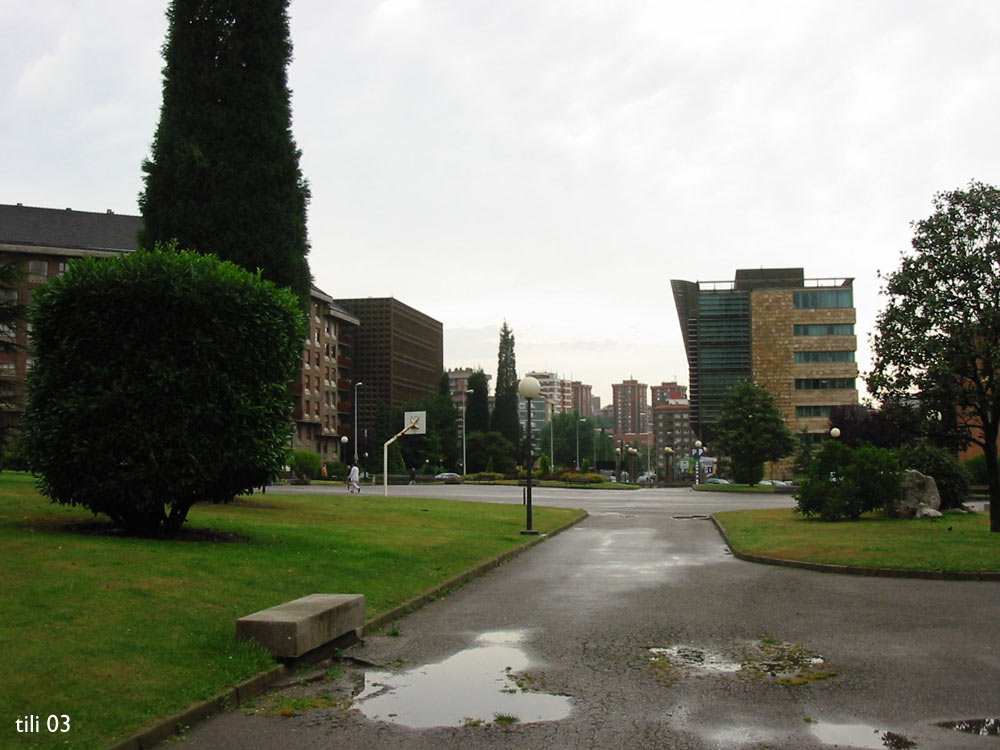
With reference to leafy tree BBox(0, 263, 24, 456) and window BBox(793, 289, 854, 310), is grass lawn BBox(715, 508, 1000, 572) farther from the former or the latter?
window BBox(793, 289, 854, 310)

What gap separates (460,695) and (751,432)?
200 ft

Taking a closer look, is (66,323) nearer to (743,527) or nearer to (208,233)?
(208,233)

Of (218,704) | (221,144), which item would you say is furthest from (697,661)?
(221,144)

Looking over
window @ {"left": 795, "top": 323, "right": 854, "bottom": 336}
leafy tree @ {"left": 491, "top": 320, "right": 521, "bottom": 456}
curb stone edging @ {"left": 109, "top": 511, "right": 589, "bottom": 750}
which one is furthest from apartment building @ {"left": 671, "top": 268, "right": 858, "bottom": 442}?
curb stone edging @ {"left": 109, "top": 511, "right": 589, "bottom": 750}

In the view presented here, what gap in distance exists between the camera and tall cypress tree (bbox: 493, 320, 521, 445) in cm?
11788

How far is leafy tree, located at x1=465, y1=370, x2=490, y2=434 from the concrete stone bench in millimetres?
103533

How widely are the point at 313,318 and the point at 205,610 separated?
3551 inches

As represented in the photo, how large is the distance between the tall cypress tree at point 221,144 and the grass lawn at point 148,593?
9.61 m

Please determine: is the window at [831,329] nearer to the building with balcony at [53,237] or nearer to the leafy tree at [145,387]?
the building with balcony at [53,237]

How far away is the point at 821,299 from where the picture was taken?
103 m

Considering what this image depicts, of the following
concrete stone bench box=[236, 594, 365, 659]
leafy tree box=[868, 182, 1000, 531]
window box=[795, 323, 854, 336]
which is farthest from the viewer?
window box=[795, 323, 854, 336]

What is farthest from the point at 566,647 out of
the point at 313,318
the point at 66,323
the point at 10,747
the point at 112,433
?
the point at 313,318

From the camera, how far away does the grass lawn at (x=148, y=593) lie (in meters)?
6.06

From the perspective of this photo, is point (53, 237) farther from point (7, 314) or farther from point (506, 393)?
point (7, 314)
